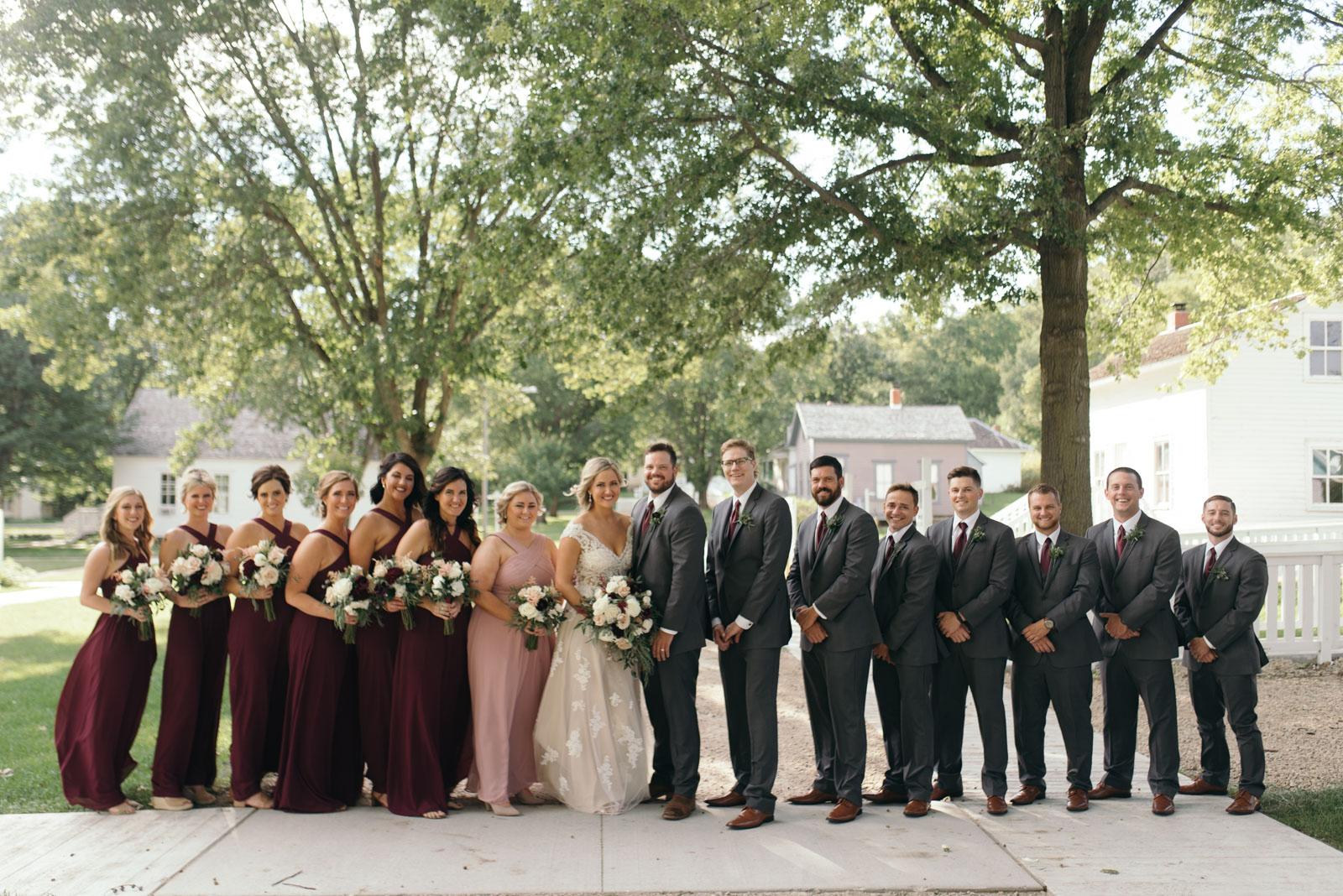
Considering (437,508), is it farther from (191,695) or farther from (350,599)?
(191,695)

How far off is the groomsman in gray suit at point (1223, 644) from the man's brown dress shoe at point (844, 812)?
2333mm

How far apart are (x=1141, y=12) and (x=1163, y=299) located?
5.07 m

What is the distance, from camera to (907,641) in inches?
265

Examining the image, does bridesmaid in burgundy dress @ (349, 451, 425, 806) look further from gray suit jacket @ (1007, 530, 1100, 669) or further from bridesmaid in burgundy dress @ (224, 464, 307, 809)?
gray suit jacket @ (1007, 530, 1100, 669)

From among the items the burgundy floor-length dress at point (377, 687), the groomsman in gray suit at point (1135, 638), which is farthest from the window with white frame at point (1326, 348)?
the burgundy floor-length dress at point (377, 687)

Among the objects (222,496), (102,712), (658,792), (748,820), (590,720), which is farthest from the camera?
(222,496)

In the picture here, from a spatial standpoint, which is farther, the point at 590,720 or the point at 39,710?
the point at 39,710

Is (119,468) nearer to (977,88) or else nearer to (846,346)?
(977,88)

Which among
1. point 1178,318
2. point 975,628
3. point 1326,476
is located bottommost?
point 975,628

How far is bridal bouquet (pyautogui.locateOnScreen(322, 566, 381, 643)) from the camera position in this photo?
A: 641cm

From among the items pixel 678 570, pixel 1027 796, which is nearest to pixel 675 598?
pixel 678 570

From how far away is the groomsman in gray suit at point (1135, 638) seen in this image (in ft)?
21.9

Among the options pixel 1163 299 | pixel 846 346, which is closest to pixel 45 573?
pixel 1163 299

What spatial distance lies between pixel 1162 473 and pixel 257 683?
80.1 feet
